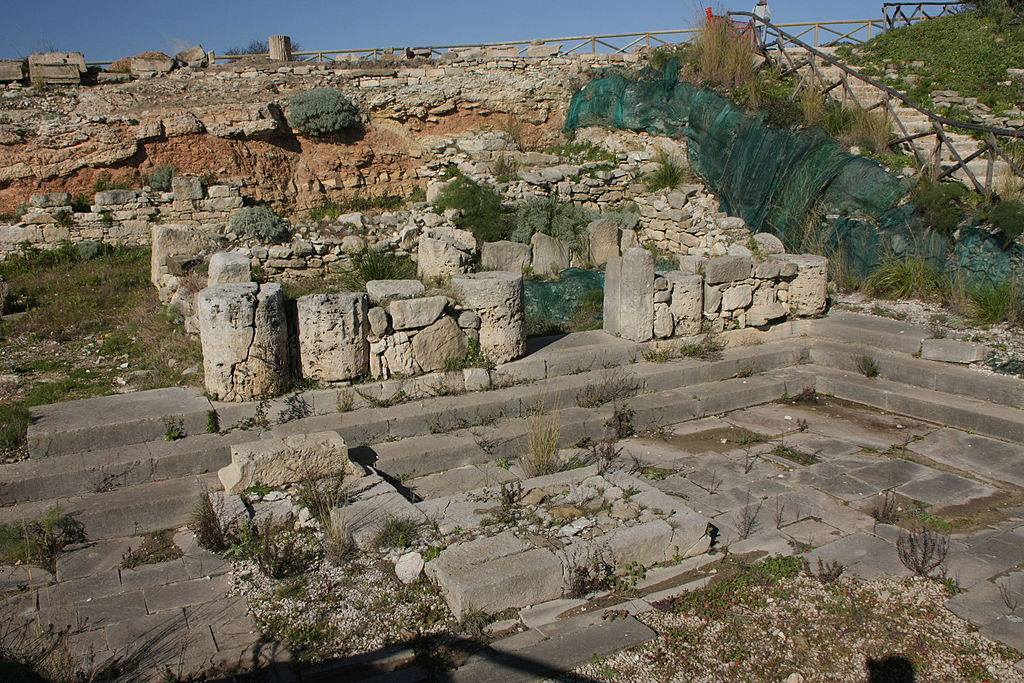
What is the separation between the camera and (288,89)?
55.5ft

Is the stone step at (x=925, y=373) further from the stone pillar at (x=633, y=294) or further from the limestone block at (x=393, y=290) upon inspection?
the limestone block at (x=393, y=290)

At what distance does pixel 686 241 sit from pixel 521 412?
25.2 ft

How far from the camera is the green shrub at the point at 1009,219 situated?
851 cm

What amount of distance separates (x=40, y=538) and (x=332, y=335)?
2565 millimetres

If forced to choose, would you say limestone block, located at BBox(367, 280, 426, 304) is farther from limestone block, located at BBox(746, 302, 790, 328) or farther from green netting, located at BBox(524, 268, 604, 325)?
limestone block, located at BBox(746, 302, 790, 328)

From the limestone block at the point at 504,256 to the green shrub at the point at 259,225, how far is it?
3.48 m

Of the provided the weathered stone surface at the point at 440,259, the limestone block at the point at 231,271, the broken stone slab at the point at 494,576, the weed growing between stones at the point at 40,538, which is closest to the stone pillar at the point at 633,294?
the weathered stone surface at the point at 440,259

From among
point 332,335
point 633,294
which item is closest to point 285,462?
point 332,335

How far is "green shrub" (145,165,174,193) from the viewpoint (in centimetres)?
1448

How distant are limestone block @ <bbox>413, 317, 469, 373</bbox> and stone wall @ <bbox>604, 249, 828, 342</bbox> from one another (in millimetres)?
1954

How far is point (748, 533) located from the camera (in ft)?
16.4

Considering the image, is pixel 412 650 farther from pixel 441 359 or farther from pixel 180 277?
pixel 180 277

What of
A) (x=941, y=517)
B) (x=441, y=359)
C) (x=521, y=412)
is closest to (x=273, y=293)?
(x=441, y=359)

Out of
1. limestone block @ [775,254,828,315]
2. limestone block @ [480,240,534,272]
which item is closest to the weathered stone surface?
limestone block @ [480,240,534,272]
